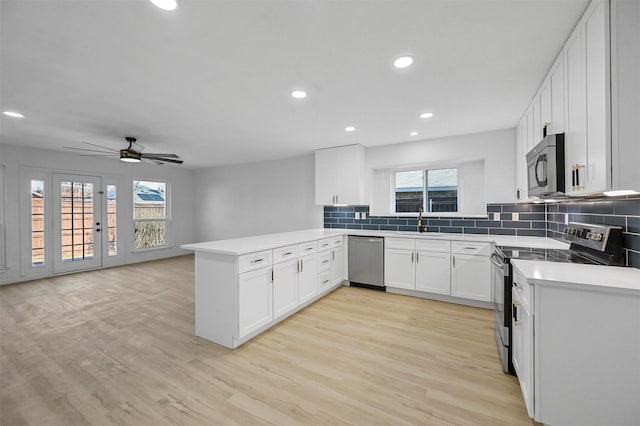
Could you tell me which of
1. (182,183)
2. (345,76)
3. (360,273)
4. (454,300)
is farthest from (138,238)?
(454,300)

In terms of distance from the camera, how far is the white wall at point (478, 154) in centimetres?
360

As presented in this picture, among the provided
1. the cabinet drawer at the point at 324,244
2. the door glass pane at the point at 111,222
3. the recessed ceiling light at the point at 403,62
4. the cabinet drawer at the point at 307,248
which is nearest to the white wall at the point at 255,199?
the cabinet drawer at the point at 324,244

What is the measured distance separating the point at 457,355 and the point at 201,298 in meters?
2.47

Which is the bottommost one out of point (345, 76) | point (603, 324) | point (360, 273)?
point (360, 273)

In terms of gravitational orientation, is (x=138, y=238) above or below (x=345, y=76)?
below

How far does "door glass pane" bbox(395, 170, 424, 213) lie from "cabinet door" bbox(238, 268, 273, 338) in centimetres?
282

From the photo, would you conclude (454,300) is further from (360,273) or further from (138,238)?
(138,238)

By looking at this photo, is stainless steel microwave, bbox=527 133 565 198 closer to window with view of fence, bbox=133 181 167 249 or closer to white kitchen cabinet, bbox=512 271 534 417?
white kitchen cabinet, bbox=512 271 534 417

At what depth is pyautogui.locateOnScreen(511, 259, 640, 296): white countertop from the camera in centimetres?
134

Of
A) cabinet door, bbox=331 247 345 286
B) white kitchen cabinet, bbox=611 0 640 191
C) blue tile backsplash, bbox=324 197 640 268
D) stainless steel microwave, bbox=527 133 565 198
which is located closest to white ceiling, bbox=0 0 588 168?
white kitchen cabinet, bbox=611 0 640 191

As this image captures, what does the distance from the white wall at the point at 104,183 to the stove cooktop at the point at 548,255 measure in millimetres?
7188

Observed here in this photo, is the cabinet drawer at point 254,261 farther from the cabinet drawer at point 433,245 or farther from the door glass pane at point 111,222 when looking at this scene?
the door glass pane at point 111,222

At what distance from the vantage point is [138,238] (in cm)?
630

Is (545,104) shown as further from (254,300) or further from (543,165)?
(254,300)
